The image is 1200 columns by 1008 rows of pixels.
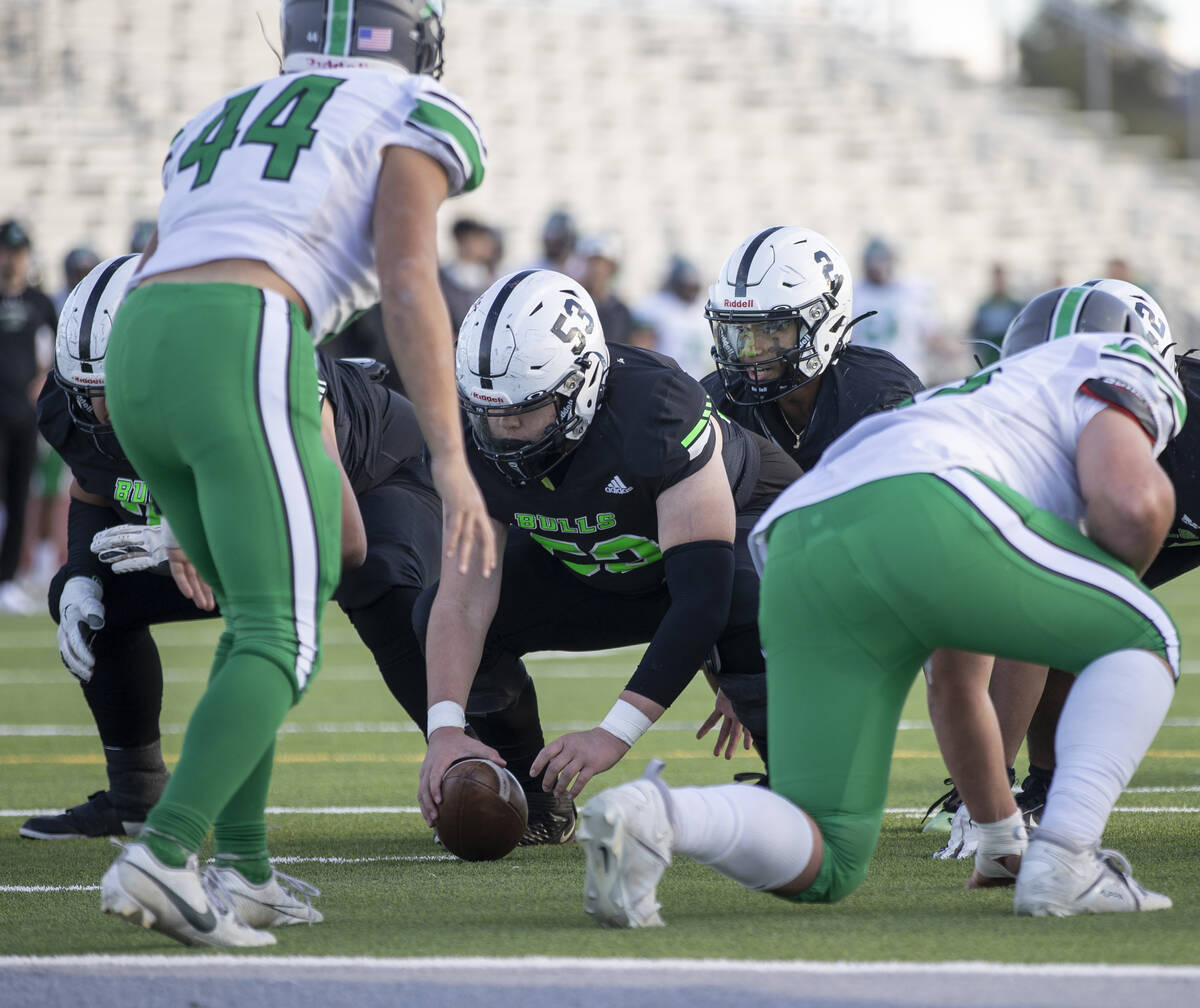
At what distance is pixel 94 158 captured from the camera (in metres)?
19.0

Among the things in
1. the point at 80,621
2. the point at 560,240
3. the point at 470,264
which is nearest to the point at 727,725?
the point at 80,621

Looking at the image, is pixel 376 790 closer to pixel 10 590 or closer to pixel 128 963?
pixel 128 963

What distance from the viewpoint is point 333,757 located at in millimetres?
6238

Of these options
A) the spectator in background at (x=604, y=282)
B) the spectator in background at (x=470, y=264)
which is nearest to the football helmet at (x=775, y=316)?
the spectator in background at (x=470, y=264)

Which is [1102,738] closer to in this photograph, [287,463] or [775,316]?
[287,463]

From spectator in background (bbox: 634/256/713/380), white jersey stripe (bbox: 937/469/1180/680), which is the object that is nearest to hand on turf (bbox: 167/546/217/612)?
white jersey stripe (bbox: 937/469/1180/680)

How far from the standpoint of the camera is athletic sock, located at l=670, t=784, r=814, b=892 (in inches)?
117

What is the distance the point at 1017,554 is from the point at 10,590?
9.84m

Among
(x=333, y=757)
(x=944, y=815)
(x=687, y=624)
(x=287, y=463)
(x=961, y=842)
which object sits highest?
(x=287, y=463)

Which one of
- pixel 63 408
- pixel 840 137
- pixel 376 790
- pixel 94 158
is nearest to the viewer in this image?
pixel 63 408

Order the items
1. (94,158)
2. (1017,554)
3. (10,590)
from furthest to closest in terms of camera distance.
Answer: (94,158), (10,590), (1017,554)

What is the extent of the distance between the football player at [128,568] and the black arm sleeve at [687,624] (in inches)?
38.6

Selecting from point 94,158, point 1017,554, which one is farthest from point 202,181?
point 94,158

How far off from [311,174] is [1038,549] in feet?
4.55
